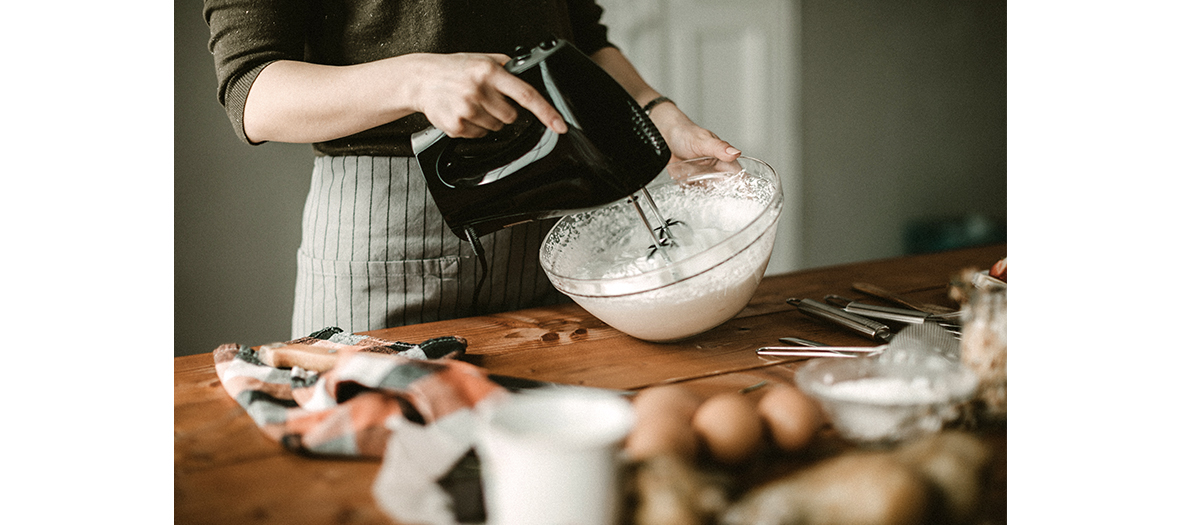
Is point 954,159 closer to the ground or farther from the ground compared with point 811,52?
closer to the ground

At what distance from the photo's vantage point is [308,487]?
470mm

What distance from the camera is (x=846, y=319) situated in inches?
31.1

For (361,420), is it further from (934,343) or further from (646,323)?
(934,343)

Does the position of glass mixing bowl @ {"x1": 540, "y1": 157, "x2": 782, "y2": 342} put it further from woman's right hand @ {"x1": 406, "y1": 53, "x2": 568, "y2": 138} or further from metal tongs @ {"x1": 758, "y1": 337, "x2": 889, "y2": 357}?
woman's right hand @ {"x1": 406, "y1": 53, "x2": 568, "y2": 138}

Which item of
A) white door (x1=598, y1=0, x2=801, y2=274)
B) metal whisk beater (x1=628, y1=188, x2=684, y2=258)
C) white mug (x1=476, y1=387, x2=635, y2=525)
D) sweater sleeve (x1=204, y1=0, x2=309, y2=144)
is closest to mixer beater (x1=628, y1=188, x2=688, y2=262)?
metal whisk beater (x1=628, y1=188, x2=684, y2=258)

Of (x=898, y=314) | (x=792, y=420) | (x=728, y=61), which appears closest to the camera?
(x=792, y=420)

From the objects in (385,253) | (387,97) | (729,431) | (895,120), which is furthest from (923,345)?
(895,120)

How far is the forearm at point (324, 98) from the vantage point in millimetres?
734

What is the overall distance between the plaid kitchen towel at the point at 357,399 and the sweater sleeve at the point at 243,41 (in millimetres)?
377

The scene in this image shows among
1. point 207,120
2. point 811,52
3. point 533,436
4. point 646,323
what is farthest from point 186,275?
point 811,52

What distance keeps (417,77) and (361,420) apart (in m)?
0.37

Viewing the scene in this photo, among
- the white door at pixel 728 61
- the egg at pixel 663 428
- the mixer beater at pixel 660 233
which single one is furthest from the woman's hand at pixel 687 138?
the white door at pixel 728 61

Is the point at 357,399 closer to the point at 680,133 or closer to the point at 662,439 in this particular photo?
the point at 662,439

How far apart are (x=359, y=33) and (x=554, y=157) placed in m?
0.45
